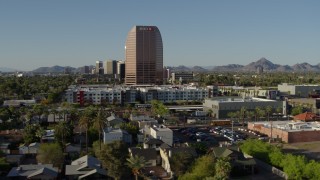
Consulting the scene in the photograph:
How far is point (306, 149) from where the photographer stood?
48469 mm

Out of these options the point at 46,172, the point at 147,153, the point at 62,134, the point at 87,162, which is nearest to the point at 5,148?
the point at 62,134

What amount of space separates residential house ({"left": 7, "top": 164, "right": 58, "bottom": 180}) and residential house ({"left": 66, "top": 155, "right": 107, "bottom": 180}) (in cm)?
132

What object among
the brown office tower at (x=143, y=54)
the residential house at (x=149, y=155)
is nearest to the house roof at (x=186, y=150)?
the residential house at (x=149, y=155)

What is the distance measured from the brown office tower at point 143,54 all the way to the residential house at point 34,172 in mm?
108383

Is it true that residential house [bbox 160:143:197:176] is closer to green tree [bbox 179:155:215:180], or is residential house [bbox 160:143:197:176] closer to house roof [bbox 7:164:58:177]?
green tree [bbox 179:155:215:180]

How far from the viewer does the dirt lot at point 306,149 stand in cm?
4582

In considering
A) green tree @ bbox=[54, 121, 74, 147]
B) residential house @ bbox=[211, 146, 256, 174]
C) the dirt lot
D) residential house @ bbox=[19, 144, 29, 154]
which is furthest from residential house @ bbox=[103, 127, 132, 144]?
the dirt lot

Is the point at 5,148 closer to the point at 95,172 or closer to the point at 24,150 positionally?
the point at 24,150

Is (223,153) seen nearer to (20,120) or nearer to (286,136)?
(286,136)

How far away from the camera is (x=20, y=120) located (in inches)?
2584

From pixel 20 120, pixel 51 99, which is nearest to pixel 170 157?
pixel 20 120

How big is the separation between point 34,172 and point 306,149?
101 ft

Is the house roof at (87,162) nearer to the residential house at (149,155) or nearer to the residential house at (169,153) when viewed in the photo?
A: the residential house at (149,155)

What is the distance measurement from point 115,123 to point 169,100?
4441cm
